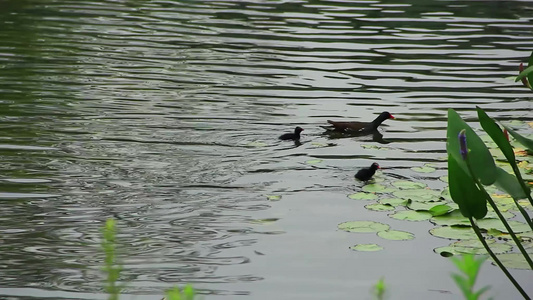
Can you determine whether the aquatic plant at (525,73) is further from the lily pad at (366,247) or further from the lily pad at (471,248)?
the lily pad at (366,247)

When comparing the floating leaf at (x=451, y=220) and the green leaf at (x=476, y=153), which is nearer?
the green leaf at (x=476, y=153)

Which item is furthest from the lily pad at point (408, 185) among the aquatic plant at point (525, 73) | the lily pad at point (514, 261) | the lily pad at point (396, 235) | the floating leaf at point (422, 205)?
the aquatic plant at point (525, 73)

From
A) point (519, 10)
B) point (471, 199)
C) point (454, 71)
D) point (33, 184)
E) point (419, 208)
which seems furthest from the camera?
point (519, 10)

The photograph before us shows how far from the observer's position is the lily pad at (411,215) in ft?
22.9

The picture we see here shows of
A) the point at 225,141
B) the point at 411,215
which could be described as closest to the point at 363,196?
the point at 411,215

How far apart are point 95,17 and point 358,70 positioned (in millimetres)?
6860

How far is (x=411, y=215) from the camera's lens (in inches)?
277

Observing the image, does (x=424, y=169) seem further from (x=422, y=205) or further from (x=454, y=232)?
(x=454, y=232)

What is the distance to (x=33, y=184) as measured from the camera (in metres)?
7.74

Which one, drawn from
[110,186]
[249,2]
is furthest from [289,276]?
[249,2]

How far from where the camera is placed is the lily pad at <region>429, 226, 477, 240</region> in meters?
6.60

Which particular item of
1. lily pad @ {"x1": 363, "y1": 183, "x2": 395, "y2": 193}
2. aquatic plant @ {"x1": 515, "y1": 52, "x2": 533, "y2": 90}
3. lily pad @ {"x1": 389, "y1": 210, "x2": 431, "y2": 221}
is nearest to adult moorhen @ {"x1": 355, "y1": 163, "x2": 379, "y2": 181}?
lily pad @ {"x1": 363, "y1": 183, "x2": 395, "y2": 193}

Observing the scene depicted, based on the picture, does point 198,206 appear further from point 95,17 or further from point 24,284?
point 95,17

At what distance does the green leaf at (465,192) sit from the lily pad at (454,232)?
2279mm
